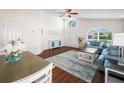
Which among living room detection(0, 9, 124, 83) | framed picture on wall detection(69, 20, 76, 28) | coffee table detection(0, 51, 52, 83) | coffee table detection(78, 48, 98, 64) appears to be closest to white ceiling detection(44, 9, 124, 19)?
living room detection(0, 9, 124, 83)

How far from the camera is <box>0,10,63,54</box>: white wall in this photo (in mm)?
576

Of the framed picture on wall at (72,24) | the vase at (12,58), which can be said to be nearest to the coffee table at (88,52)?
the framed picture on wall at (72,24)

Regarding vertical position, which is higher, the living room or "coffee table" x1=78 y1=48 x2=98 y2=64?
the living room

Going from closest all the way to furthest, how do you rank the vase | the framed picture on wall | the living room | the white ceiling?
the white ceiling < the living room < the framed picture on wall < the vase

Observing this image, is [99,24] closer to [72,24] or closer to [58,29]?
[72,24]

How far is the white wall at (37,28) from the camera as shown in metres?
0.58

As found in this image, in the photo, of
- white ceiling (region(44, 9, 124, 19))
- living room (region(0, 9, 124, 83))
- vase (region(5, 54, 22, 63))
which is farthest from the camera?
vase (region(5, 54, 22, 63))

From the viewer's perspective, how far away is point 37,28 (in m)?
0.66

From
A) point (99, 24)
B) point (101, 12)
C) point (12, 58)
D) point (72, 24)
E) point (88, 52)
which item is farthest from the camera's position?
point (88, 52)

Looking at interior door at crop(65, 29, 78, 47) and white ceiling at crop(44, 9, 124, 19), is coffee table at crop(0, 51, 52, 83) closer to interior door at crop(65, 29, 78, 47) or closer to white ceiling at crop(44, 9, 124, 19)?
interior door at crop(65, 29, 78, 47)

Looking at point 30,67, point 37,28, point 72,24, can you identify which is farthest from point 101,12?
point 30,67

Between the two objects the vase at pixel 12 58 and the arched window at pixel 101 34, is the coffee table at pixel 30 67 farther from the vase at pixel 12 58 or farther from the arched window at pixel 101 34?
the arched window at pixel 101 34
